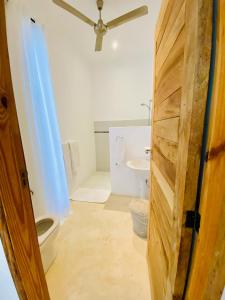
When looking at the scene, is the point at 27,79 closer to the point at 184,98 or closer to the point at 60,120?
the point at 60,120

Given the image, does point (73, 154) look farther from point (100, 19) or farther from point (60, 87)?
point (100, 19)

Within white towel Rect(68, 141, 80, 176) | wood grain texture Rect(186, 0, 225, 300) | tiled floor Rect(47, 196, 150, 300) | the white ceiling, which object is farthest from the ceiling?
tiled floor Rect(47, 196, 150, 300)

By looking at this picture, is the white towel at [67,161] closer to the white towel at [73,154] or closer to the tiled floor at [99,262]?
the white towel at [73,154]

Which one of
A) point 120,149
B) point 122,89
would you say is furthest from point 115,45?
point 120,149

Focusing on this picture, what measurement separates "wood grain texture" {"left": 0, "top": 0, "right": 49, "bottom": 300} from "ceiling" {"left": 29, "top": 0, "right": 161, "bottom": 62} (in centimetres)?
186

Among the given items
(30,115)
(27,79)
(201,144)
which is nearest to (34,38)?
(27,79)

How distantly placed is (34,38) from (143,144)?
1857mm

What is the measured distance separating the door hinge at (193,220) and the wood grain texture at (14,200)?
1.77ft

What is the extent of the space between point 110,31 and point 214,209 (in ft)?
8.66

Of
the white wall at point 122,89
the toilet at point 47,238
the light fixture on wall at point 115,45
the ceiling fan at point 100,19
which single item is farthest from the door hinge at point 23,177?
the white wall at point 122,89

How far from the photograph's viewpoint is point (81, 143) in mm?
2975

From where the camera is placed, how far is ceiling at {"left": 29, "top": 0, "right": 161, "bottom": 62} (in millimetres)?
1708

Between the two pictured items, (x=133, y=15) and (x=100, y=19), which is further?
(x=100, y=19)

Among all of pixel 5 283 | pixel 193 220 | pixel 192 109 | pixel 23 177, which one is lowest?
pixel 5 283
